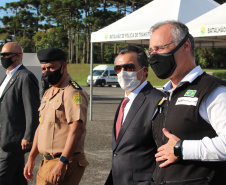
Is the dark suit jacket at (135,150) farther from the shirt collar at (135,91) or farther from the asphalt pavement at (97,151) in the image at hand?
the asphalt pavement at (97,151)

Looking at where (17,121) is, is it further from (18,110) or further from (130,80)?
(130,80)

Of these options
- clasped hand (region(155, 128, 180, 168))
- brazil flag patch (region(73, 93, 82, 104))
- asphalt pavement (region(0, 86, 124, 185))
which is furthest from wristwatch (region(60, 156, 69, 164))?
asphalt pavement (region(0, 86, 124, 185))

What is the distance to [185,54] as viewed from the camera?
2076mm

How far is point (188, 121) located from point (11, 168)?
270cm

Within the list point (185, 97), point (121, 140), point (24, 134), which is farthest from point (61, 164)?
point (185, 97)

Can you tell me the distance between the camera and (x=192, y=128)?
183cm

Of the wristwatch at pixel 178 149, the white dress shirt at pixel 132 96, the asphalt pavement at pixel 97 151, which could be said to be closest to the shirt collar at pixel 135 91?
the white dress shirt at pixel 132 96

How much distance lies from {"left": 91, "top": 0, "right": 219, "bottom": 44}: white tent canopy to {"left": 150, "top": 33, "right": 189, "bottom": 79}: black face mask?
21.3 ft

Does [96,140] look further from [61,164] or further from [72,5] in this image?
[72,5]

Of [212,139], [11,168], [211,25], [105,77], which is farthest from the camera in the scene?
[105,77]

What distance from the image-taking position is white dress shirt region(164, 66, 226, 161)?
5.69 feet

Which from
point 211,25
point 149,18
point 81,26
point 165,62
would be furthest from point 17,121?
point 81,26

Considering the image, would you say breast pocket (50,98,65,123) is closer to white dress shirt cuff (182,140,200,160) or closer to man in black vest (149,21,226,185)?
man in black vest (149,21,226,185)

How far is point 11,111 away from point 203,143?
2728 mm
